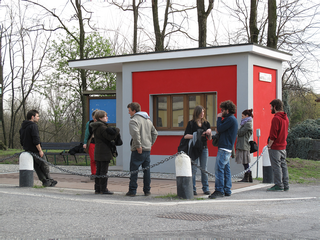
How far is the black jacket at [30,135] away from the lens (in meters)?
9.12

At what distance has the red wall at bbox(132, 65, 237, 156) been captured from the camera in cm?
1170

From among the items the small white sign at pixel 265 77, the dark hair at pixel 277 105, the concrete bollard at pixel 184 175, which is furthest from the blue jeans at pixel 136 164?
the small white sign at pixel 265 77

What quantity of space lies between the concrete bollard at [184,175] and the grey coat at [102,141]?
61.2 inches

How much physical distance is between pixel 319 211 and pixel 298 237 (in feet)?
6.46

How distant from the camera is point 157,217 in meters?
5.66

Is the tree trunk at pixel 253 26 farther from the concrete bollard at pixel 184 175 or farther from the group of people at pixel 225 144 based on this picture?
the concrete bollard at pixel 184 175

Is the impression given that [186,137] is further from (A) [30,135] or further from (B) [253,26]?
(B) [253,26]

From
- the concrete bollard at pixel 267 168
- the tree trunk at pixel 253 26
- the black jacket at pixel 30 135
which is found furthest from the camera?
the tree trunk at pixel 253 26

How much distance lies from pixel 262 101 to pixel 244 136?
2.19m

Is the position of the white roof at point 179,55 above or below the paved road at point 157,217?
above

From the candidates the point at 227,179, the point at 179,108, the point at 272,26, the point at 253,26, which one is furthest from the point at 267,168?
the point at 253,26

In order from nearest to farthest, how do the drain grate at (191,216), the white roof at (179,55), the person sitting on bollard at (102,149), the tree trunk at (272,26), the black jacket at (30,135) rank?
the drain grate at (191,216) → the person sitting on bollard at (102,149) → the black jacket at (30,135) → the white roof at (179,55) → the tree trunk at (272,26)

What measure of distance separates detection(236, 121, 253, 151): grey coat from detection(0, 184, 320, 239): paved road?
2306 mm

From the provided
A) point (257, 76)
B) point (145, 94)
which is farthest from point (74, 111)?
point (257, 76)
